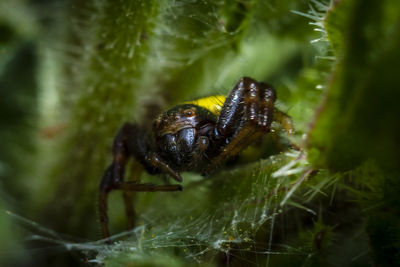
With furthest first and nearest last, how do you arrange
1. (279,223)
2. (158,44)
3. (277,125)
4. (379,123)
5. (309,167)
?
(158,44)
(277,125)
(279,223)
(309,167)
(379,123)

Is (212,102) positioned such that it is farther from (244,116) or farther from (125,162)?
(125,162)

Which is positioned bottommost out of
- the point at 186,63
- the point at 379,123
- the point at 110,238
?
the point at 110,238

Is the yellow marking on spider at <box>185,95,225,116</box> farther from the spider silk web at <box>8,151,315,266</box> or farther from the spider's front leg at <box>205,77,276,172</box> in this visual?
the spider silk web at <box>8,151,315,266</box>

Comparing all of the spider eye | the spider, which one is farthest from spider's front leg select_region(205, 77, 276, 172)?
the spider eye

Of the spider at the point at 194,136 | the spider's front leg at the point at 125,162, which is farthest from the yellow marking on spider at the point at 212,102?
the spider's front leg at the point at 125,162

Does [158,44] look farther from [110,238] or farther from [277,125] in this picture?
[110,238]

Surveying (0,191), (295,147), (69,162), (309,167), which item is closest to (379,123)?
(309,167)

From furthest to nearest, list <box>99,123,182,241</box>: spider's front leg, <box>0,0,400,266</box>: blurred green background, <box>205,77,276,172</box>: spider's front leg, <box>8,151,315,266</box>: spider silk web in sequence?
<box>99,123,182,241</box>: spider's front leg → <box>205,77,276,172</box>: spider's front leg → <box>8,151,315,266</box>: spider silk web → <box>0,0,400,266</box>: blurred green background
